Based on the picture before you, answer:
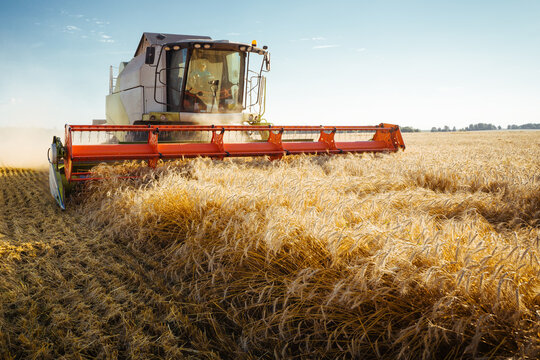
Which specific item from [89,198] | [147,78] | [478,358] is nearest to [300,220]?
[478,358]

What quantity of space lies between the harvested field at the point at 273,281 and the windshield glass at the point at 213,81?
4671 millimetres

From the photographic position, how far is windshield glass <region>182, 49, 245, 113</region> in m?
7.48

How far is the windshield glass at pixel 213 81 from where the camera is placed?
7.48 metres

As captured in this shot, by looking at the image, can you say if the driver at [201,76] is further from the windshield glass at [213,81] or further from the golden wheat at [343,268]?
the golden wheat at [343,268]

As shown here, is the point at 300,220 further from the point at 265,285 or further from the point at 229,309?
the point at 229,309

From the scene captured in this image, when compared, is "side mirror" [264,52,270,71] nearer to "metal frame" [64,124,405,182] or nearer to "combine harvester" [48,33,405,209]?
"combine harvester" [48,33,405,209]

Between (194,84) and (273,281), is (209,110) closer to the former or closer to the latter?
(194,84)

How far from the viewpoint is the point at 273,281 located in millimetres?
1921

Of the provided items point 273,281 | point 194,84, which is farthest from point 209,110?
point 273,281

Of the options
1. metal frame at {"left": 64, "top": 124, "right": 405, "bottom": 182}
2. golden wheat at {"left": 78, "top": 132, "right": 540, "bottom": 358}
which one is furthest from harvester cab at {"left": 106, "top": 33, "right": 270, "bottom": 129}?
golden wheat at {"left": 78, "top": 132, "right": 540, "bottom": 358}

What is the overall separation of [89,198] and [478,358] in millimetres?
4160

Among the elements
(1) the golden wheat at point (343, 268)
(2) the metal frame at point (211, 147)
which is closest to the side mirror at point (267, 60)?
(2) the metal frame at point (211, 147)

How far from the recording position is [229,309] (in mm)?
1926

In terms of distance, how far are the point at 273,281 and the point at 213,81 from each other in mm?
6488
